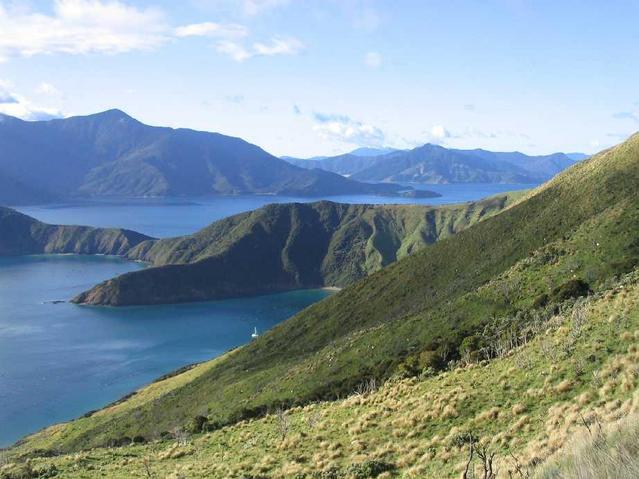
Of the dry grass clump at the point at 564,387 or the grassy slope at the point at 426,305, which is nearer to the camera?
the dry grass clump at the point at 564,387

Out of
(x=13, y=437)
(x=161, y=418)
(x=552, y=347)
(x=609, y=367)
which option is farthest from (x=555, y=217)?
(x=13, y=437)

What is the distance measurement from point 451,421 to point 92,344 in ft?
413

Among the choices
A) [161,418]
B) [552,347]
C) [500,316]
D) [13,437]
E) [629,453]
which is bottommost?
[13,437]

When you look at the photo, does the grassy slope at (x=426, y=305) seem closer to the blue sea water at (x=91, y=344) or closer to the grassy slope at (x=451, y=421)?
the grassy slope at (x=451, y=421)

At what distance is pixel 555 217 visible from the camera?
91.1m

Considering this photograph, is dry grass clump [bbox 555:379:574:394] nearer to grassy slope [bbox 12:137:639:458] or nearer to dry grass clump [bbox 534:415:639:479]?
dry grass clump [bbox 534:415:639:479]

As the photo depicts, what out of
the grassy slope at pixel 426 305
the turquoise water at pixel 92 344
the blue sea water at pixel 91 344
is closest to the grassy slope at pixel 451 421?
the grassy slope at pixel 426 305

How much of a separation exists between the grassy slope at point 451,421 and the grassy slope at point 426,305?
16.5 m

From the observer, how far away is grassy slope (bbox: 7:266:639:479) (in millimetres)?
18828

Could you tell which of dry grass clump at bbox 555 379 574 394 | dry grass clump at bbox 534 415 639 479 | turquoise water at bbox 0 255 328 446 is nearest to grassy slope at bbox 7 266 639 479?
dry grass clump at bbox 555 379 574 394

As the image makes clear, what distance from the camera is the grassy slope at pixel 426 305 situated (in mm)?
60969

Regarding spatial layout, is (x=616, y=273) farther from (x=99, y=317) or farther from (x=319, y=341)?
(x=99, y=317)

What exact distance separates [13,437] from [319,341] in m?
42.9

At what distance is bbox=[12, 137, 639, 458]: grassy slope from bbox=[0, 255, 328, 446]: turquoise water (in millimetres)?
22110
